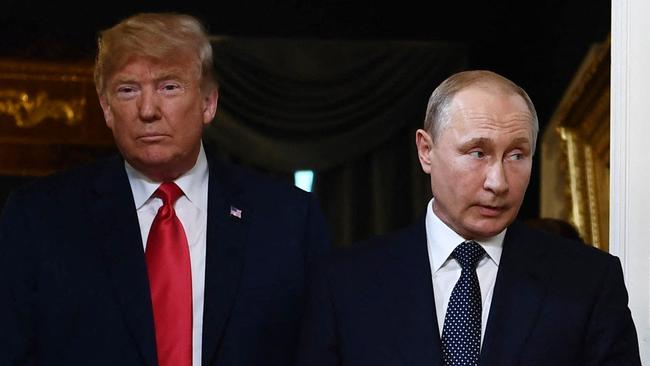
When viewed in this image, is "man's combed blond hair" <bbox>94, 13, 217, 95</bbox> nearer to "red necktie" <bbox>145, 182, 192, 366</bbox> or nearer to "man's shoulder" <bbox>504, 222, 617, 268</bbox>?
"red necktie" <bbox>145, 182, 192, 366</bbox>

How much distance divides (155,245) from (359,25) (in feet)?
17.1

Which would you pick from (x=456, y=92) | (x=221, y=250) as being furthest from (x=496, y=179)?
(x=221, y=250)

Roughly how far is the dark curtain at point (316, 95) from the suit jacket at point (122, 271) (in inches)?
187

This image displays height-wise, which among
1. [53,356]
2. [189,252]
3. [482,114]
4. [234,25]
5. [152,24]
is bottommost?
[53,356]

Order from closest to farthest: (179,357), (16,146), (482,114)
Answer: (482,114), (179,357), (16,146)

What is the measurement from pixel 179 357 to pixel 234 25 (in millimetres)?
5216

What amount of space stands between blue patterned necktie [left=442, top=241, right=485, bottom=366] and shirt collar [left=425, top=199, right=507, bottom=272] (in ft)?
0.13

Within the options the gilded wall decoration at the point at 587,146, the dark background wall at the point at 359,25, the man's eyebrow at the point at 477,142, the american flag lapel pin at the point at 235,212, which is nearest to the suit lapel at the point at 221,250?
the american flag lapel pin at the point at 235,212

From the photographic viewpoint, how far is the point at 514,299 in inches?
117

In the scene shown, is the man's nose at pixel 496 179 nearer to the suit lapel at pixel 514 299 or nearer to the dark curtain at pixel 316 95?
the suit lapel at pixel 514 299

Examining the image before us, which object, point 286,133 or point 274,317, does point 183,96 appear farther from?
point 286,133

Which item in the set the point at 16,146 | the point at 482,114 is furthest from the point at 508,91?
the point at 16,146

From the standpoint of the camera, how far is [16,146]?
313 inches

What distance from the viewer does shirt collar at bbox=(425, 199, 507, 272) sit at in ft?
9.93
